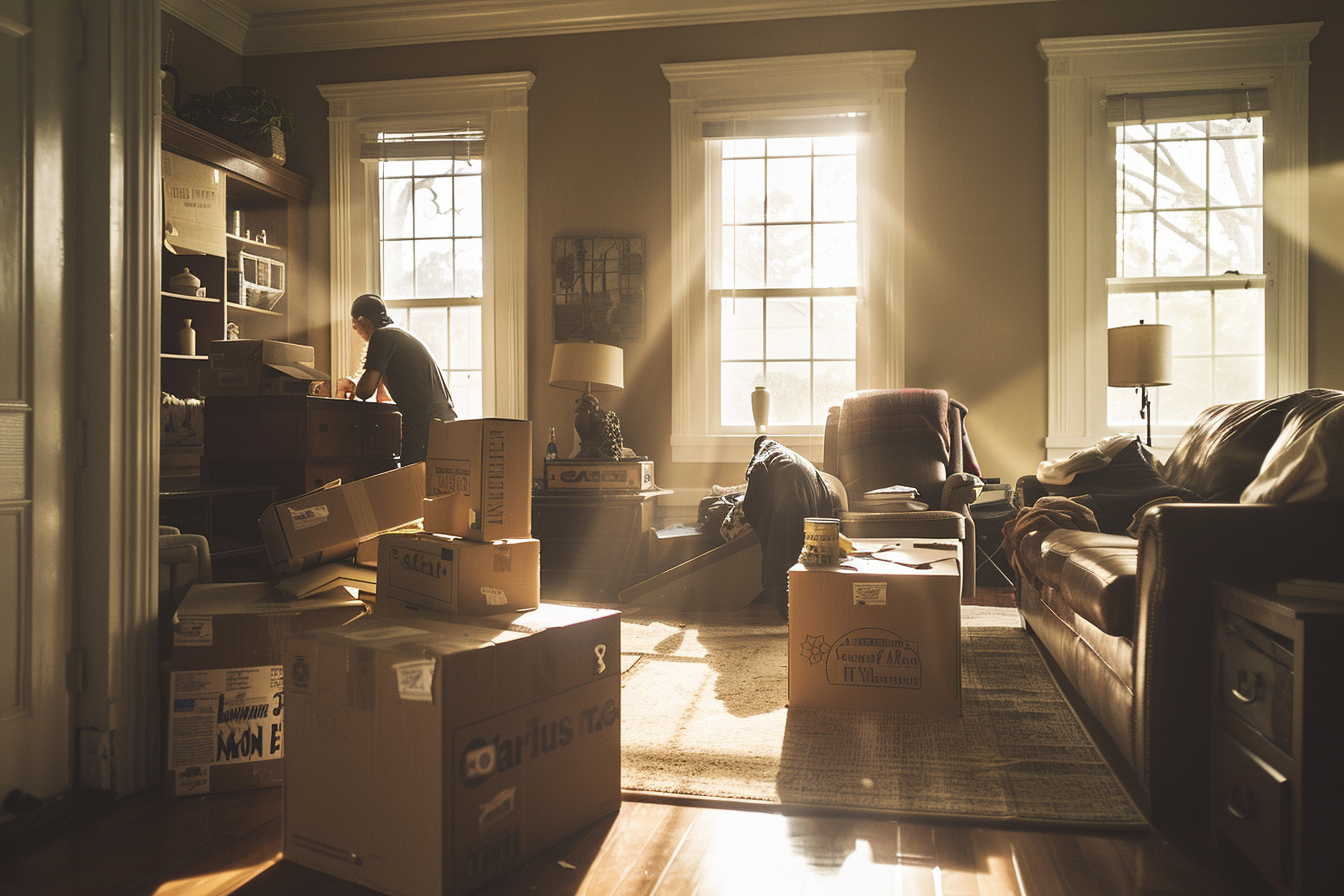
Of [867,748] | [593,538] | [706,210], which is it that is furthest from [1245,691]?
[706,210]

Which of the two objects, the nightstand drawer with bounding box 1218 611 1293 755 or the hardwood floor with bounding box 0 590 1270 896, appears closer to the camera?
the nightstand drawer with bounding box 1218 611 1293 755

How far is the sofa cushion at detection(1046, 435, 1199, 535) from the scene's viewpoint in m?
3.15

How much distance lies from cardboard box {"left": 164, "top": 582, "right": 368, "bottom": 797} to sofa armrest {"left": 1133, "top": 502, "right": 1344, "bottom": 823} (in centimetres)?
183

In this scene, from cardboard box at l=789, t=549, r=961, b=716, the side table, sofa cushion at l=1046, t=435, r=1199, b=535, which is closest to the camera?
cardboard box at l=789, t=549, r=961, b=716

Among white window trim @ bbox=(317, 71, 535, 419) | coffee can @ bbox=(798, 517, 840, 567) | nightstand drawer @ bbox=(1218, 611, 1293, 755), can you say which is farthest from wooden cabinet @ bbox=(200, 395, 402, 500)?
nightstand drawer @ bbox=(1218, 611, 1293, 755)

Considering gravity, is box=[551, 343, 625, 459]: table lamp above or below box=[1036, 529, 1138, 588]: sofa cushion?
above

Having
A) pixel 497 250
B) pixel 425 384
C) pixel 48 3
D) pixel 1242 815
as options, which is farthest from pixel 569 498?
pixel 1242 815

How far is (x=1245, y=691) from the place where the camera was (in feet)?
5.24

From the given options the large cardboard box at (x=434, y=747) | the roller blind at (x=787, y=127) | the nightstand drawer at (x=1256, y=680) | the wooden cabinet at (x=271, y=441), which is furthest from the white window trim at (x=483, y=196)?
the nightstand drawer at (x=1256, y=680)

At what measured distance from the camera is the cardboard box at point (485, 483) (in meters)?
1.87

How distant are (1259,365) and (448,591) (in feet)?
16.4

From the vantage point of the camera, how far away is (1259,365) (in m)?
5.02

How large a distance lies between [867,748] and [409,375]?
3.18m

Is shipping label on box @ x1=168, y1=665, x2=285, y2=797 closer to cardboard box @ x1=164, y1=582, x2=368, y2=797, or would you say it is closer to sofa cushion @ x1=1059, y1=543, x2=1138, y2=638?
cardboard box @ x1=164, y1=582, x2=368, y2=797
